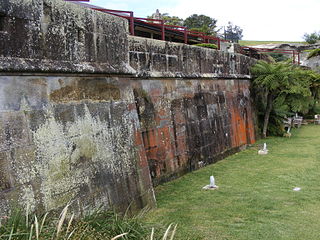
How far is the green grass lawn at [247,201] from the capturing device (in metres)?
4.78

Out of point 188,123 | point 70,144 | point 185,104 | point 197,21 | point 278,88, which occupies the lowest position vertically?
point 188,123

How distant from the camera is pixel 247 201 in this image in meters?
6.01

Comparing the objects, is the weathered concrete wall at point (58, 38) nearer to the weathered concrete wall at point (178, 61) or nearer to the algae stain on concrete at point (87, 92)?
the algae stain on concrete at point (87, 92)

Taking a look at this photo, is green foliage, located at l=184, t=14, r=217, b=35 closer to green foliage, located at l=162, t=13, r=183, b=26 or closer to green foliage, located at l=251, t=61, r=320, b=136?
green foliage, located at l=162, t=13, r=183, b=26

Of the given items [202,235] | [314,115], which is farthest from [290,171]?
[314,115]

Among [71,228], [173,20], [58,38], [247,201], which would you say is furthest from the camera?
[173,20]

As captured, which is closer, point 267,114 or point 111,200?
point 111,200

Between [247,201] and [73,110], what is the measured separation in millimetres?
3438

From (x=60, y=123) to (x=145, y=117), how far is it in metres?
2.93

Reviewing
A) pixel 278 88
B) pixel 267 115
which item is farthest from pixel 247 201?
pixel 267 115

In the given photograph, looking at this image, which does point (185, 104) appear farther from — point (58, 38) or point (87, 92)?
point (58, 38)

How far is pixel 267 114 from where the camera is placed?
1327cm

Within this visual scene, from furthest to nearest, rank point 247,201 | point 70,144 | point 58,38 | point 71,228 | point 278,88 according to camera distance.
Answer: point 278,88, point 247,201, point 70,144, point 58,38, point 71,228

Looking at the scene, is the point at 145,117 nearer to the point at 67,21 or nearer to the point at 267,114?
the point at 67,21
